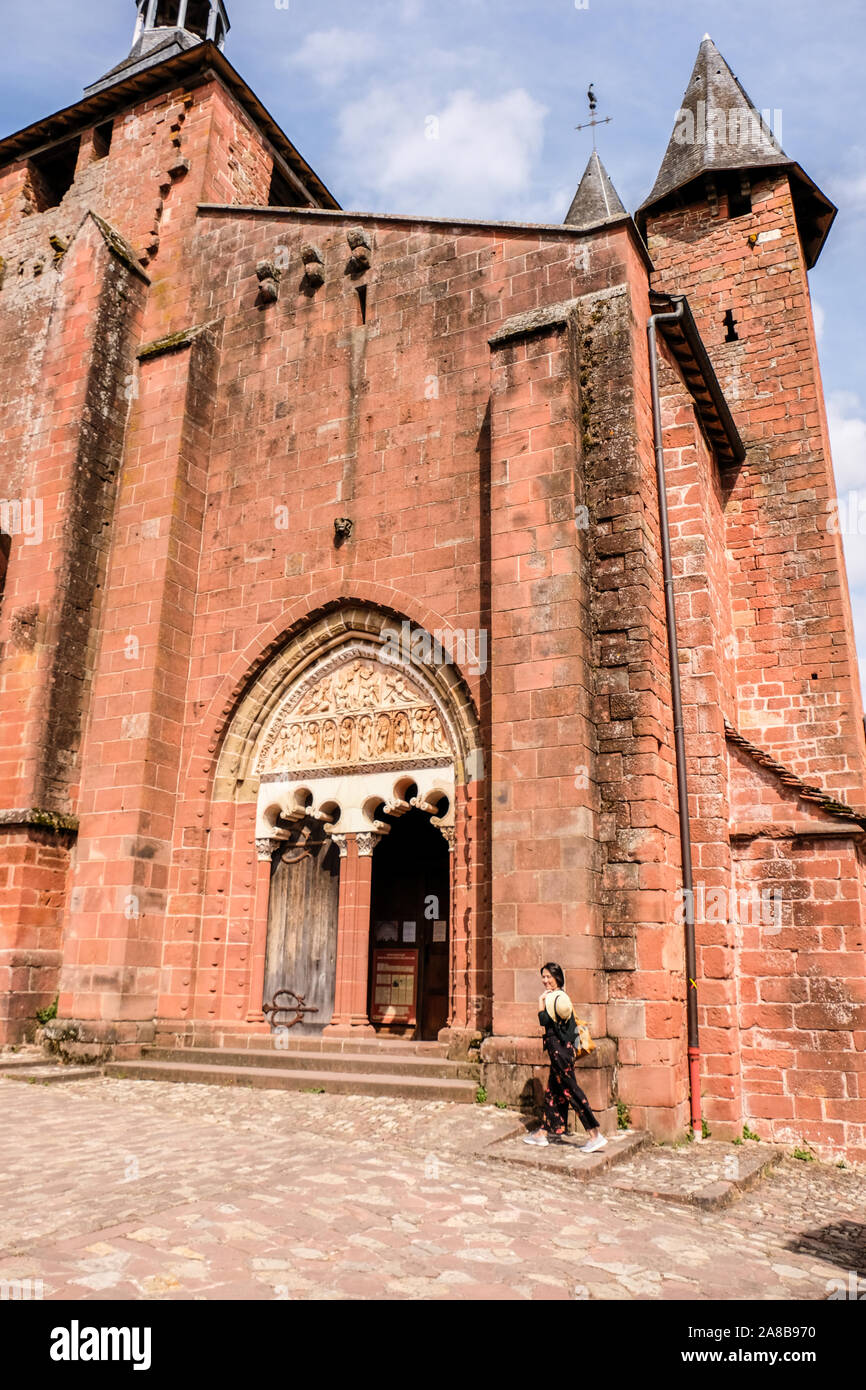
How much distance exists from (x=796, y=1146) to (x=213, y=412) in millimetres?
10343

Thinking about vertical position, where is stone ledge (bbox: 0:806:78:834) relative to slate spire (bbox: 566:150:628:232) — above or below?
below

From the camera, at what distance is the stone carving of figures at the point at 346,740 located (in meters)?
10.5

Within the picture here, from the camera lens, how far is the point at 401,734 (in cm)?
1012

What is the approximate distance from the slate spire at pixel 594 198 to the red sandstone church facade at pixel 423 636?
415cm

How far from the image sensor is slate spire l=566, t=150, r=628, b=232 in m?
19.0

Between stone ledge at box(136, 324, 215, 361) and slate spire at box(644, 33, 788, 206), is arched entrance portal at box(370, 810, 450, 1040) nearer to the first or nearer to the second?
stone ledge at box(136, 324, 215, 361)

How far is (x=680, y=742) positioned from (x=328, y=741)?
387 centimetres

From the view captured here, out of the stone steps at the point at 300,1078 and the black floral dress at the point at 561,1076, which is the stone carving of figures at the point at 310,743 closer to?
the stone steps at the point at 300,1078

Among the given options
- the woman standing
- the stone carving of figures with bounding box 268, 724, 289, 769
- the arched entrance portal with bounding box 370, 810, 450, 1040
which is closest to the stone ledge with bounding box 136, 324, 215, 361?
the stone carving of figures with bounding box 268, 724, 289, 769

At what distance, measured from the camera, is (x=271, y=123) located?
1548 centimetres

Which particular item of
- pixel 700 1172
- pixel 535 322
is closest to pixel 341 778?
pixel 535 322

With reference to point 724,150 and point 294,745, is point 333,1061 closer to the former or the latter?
point 294,745

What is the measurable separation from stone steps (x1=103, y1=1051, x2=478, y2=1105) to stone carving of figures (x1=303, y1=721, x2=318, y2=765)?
3106 millimetres

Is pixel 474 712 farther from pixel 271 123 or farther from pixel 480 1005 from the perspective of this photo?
pixel 271 123
